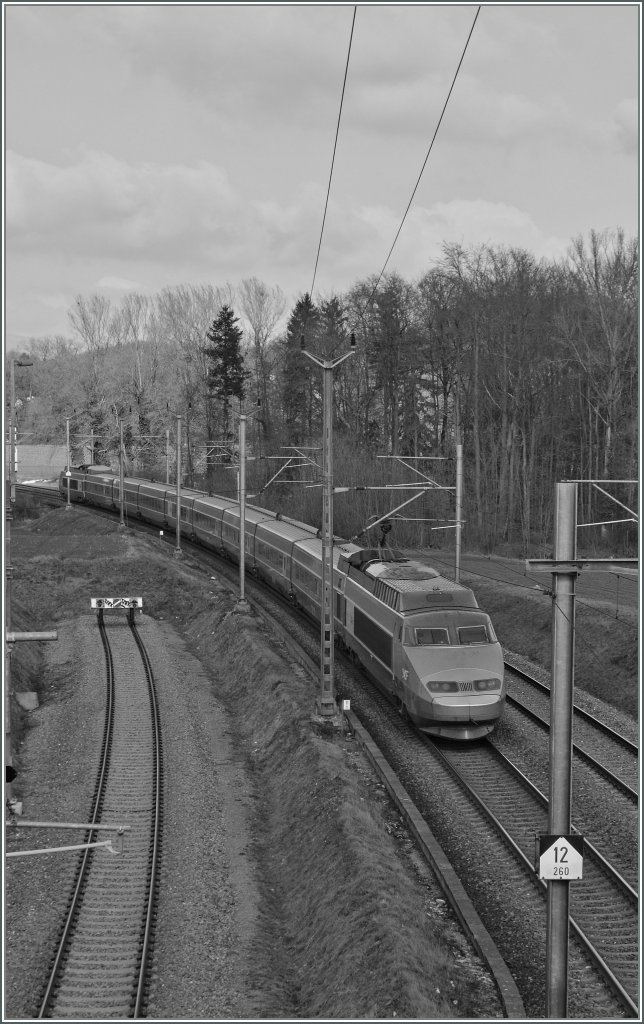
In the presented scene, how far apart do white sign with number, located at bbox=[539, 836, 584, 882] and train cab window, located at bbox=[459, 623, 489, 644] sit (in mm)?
10196

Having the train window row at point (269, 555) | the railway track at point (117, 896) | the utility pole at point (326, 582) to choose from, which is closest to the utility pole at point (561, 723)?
the railway track at point (117, 896)

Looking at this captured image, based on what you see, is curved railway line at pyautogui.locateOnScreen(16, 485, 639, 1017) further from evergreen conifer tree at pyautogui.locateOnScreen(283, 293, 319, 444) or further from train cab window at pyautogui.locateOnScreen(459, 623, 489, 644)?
evergreen conifer tree at pyautogui.locateOnScreen(283, 293, 319, 444)

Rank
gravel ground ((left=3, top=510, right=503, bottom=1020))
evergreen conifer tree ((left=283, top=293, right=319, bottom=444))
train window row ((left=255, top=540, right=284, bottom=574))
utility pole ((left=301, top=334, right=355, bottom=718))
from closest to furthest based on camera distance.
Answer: gravel ground ((left=3, top=510, right=503, bottom=1020)), utility pole ((left=301, top=334, right=355, bottom=718)), train window row ((left=255, top=540, right=284, bottom=574)), evergreen conifer tree ((left=283, top=293, right=319, bottom=444))

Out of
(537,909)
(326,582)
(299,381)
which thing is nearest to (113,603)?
Answer: (326,582)

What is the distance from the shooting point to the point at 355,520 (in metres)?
51.6

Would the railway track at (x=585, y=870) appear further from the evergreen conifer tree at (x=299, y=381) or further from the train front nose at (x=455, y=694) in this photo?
the evergreen conifer tree at (x=299, y=381)

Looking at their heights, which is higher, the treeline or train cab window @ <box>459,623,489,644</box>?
the treeline

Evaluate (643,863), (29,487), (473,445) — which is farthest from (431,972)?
(29,487)

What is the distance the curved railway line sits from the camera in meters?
12.0

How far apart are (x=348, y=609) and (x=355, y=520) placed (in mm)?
25242

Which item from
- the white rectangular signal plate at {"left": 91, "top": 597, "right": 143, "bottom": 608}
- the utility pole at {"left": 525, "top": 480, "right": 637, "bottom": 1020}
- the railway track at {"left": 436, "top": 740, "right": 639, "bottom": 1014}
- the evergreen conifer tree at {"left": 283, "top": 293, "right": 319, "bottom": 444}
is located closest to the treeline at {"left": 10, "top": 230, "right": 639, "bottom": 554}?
the evergreen conifer tree at {"left": 283, "top": 293, "right": 319, "bottom": 444}

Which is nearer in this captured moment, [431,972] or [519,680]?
[431,972]

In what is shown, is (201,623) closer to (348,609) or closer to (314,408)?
(348,609)

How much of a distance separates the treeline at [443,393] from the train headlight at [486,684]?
14.1 meters
